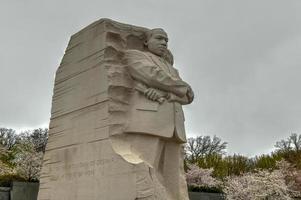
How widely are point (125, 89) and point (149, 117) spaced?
2.31 feet

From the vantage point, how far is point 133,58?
319 inches

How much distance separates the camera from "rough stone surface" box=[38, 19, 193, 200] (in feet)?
24.5

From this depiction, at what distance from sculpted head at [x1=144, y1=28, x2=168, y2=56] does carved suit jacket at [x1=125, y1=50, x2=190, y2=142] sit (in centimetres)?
26

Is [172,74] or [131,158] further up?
[172,74]

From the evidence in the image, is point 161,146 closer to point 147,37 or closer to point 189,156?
point 147,37

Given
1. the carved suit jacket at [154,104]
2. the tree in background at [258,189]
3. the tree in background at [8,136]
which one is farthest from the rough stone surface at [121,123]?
the tree in background at [8,136]

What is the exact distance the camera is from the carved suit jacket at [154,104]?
25.1 feet

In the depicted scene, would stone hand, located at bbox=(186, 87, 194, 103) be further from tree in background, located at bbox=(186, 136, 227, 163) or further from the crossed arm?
tree in background, located at bbox=(186, 136, 227, 163)

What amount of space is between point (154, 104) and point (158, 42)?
1280 millimetres

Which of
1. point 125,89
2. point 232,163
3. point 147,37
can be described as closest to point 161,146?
point 125,89

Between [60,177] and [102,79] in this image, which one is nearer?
[102,79]

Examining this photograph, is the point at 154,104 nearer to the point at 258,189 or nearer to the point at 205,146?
the point at 258,189

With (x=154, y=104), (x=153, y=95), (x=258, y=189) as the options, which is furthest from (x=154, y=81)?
(x=258, y=189)

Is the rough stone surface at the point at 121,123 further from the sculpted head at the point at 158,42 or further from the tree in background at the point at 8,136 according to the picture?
the tree in background at the point at 8,136
